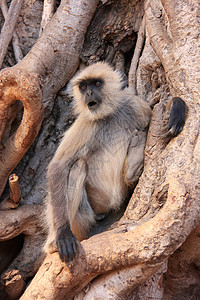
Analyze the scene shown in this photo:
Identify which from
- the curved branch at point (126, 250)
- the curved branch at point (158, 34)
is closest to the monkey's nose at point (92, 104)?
the curved branch at point (158, 34)

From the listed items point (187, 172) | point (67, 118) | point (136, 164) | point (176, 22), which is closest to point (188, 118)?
point (187, 172)

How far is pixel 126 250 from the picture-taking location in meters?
2.37

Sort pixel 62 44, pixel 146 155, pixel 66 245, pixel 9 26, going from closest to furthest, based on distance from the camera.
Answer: pixel 66 245 < pixel 146 155 < pixel 62 44 < pixel 9 26

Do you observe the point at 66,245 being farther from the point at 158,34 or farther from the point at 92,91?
the point at 158,34

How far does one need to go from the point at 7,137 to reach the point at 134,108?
1.27 m

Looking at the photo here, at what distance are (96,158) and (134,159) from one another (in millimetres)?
413

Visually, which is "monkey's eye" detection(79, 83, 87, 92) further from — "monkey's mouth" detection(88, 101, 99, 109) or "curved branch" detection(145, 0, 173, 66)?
"curved branch" detection(145, 0, 173, 66)

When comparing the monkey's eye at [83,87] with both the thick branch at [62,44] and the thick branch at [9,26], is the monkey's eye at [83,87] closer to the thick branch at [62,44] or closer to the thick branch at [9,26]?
the thick branch at [62,44]

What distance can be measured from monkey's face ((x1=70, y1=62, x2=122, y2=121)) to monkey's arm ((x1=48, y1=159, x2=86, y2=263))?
19.5 inches

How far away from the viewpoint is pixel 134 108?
3449mm

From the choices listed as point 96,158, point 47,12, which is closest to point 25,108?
point 96,158

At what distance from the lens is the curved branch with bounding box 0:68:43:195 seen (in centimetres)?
300

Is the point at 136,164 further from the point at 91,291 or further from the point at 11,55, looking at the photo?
the point at 11,55

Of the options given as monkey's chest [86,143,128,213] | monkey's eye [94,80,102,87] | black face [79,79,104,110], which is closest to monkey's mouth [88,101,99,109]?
black face [79,79,104,110]
